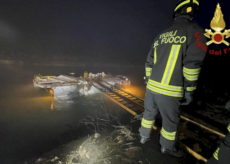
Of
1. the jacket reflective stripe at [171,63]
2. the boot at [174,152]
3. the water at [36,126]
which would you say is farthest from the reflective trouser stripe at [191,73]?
the water at [36,126]

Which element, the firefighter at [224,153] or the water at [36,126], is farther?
the water at [36,126]

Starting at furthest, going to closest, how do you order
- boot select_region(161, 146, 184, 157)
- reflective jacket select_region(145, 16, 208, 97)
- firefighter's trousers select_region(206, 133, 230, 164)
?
boot select_region(161, 146, 184, 157) < reflective jacket select_region(145, 16, 208, 97) < firefighter's trousers select_region(206, 133, 230, 164)

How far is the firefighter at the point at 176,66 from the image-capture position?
1351mm

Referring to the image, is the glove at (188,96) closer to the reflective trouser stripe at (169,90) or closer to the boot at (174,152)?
the reflective trouser stripe at (169,90)

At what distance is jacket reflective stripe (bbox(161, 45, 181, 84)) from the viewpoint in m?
1.43

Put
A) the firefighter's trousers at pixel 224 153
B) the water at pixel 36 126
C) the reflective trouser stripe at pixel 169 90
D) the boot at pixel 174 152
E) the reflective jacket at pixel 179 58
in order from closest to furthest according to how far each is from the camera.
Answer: the firefighter's trousers at pixel 224 153, the reflective jacket at pixel 179 58, the reflective trouser stripe at pixel 169 90, the boot at pixel 174 152, the water at pixel 36 126

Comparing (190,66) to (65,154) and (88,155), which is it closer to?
(88,155)

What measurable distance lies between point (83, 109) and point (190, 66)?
2.93m

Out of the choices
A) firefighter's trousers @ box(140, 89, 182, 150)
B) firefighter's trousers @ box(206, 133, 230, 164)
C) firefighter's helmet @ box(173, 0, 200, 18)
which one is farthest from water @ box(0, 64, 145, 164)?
firefighter's helmet @ box(173, 0, 200, 18)

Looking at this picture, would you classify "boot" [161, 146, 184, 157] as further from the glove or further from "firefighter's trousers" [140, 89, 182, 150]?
the glove

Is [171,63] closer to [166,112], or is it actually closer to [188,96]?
[188,96]

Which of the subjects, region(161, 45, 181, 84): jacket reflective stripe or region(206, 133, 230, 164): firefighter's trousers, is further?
region(161, 45, 181, 84): jacket reflective stripe

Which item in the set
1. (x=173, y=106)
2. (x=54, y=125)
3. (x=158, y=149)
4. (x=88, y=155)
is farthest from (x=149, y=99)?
(x=54, y=125)

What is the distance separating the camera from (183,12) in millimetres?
1513
